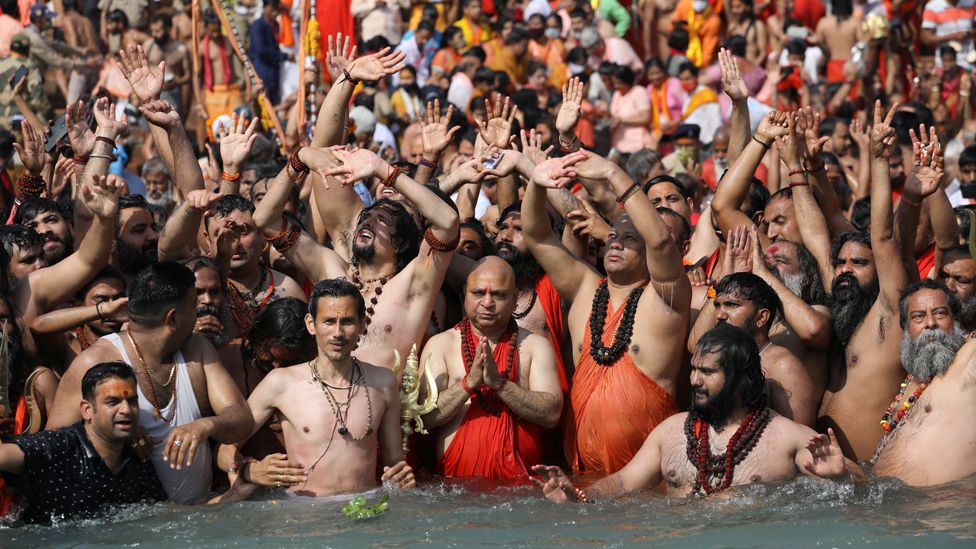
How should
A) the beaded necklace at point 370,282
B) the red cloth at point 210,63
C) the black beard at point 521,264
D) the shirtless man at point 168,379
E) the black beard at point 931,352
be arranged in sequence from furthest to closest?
the red cloth at point 210,63 → the black beard at point 521,264 → the beaded necklace at point 370,282 → the black beard at point 931,352 → the shirtless man at point 168,379

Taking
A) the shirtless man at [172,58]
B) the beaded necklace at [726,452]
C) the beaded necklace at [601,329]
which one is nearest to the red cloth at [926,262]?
the beaded necklace at [601,329]

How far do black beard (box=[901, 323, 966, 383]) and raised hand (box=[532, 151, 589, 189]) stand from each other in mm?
1769

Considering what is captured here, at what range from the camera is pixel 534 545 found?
20.1ft

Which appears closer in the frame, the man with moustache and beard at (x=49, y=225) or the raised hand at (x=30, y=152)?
the man with moustache and beard at (x=49, y=225)

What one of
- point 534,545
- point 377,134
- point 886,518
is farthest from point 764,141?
point 377,134

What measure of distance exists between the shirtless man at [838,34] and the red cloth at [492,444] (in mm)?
8168

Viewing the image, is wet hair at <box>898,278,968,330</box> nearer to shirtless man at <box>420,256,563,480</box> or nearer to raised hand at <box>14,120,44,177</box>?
shirtless man at <box>420,256,563,480</box>

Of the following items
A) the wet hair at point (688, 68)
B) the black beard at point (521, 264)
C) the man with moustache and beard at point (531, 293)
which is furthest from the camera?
the wet hair at point (688, 68)

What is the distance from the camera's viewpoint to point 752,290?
22.5ft

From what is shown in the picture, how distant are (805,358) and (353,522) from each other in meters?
2.45

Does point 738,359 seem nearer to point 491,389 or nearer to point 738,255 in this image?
point 738,255

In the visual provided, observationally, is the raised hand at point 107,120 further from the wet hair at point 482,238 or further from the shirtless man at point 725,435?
the shirtless man at point 725,435

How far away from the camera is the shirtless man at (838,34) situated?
14.2m

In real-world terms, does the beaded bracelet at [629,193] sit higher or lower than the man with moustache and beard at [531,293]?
higher
